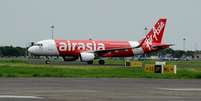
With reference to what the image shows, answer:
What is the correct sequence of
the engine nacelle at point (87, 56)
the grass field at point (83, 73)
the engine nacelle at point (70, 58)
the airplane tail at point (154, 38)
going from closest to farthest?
1. the grass field at point (83, 73)
2. the engine nacelle at point (87, 56)
3. the engine nacelle at point (70, 58)
4. the airplane tail at point (154, 38)

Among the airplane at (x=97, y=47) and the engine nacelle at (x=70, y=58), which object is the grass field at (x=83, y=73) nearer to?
the airplane at (x=97, y=47)

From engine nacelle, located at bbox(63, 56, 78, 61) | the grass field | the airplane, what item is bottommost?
the grass field

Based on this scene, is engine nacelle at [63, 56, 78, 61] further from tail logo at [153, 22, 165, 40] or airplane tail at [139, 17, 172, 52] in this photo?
tail logo at [153, 22, 165, 40]

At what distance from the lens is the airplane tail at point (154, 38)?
83206 millimetres

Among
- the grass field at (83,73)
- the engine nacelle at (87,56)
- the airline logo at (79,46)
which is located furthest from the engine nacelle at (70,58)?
the grass field at (83,73)

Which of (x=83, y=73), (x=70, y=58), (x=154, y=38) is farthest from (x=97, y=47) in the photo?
(x=83, y=73)

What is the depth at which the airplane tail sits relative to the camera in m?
83.2

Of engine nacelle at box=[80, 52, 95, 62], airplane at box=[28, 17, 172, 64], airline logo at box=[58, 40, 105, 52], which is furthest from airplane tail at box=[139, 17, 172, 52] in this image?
engine nacelle at box=[80, 52, 95, 62]

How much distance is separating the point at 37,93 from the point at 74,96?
74.0 inches

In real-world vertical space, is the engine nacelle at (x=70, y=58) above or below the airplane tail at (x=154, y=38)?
below

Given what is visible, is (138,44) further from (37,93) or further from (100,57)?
(37,93)

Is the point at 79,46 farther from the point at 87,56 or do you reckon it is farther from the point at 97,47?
the point at 97,47

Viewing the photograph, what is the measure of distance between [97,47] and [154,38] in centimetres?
889

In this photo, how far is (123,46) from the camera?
271 ft
